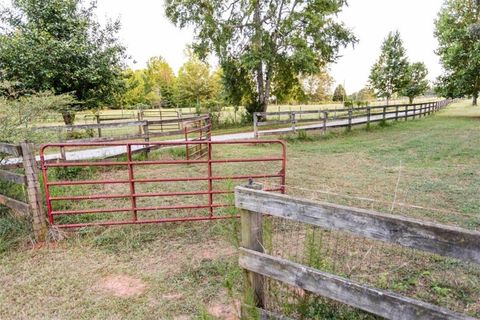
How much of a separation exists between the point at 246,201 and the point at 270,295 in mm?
818

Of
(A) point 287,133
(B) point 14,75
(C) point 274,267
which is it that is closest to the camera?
(C) point 274,267

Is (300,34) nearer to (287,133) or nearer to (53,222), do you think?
(287,133)

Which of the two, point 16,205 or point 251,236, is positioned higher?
point 251,236

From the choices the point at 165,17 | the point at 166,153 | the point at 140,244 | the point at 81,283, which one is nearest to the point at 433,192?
the point at 140,244

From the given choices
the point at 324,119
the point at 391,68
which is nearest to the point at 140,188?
the point at 324,119

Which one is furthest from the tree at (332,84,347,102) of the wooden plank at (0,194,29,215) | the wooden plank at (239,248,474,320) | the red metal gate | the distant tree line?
the wooden plank at (239,248,474,320)

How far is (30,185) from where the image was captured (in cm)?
379

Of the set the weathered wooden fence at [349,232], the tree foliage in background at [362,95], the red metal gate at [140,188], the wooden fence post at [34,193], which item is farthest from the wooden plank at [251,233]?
the tree foliage in background at [362,95]

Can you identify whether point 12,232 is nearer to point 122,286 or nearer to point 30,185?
point 30,185

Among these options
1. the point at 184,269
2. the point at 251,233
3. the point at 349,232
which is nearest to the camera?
the point at 349,232

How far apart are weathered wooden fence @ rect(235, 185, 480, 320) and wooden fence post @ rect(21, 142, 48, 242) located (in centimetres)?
299

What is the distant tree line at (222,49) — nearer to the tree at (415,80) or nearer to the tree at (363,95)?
the tree at (415,80)

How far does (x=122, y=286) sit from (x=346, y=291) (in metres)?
2.27

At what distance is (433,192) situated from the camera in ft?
17.6
